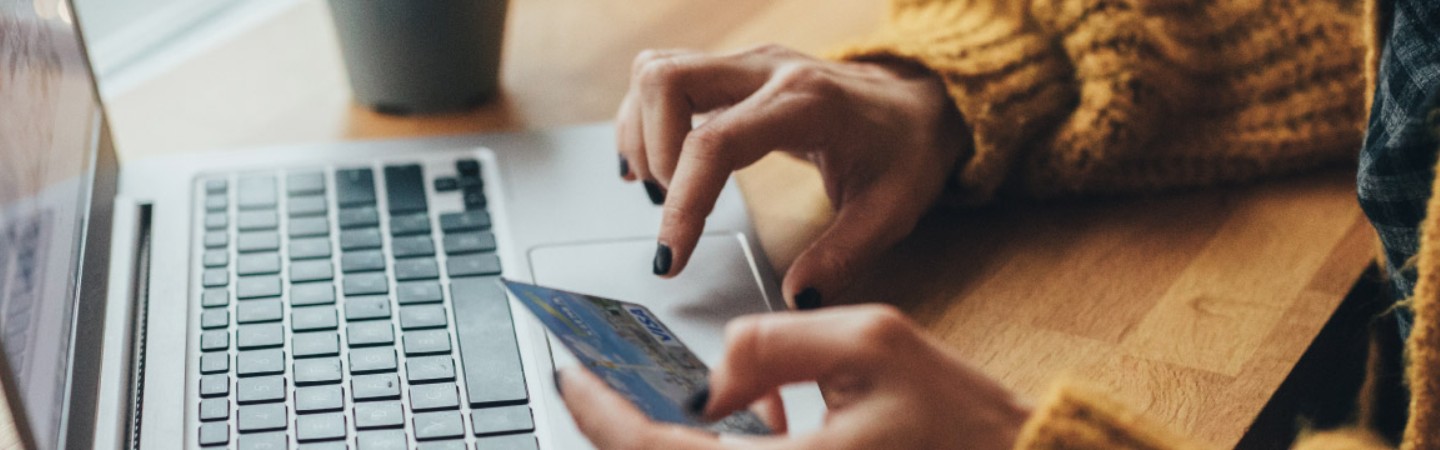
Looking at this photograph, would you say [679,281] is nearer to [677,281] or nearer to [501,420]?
[677,281]

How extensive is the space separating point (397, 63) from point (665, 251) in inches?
10.0

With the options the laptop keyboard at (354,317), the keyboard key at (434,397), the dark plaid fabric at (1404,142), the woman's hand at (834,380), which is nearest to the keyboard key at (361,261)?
the laptop keyboard at (354,317)

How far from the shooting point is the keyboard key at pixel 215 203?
2.18 ft

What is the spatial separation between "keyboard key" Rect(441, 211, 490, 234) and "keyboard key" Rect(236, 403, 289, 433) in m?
0.15

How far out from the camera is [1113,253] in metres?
0.67

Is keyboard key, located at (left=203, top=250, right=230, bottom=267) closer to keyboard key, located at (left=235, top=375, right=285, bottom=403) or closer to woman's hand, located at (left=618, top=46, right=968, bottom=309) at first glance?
keyboard key, located at (left=235, top=375, right=285, bottom=403)

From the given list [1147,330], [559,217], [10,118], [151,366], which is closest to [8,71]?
[10,118]

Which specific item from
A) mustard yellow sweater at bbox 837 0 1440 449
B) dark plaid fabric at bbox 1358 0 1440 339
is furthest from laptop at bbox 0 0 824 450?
dark plaid fabric at bbox 1358 0 1440 339

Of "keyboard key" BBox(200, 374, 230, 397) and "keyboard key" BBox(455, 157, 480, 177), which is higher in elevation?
"keyboard key" BBox(455, 157, 480, 177)

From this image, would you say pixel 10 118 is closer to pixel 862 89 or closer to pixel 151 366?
pixel 151 366

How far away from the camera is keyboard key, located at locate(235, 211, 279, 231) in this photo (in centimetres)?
65

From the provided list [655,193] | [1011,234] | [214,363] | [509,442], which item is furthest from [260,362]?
[1011,234]

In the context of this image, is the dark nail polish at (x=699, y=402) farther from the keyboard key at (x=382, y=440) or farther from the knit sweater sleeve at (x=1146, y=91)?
the knit sweater sleeve at (x=1146, y=91)

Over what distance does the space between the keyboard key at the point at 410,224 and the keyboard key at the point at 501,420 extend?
6.0 inches
